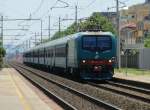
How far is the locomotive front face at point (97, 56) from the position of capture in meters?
36.3

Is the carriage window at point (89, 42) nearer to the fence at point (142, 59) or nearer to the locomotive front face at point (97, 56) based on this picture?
the locomotive front face at point (97, 56)

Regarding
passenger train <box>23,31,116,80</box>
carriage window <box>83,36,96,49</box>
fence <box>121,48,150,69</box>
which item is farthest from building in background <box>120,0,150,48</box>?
carriage window <box>83,36,96,49</box>

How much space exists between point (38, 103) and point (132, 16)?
15618 cm

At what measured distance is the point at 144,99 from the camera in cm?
2286

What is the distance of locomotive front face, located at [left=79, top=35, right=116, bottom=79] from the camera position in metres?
36.3

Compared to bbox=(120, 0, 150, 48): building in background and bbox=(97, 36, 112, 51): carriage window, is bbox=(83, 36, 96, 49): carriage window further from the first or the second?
bbox=(120, 0, 150, 48): building in background

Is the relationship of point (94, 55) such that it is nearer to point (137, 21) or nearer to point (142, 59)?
point (142, 59)

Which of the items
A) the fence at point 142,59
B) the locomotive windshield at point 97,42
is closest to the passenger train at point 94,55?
the locomotive windshield at point 97,42

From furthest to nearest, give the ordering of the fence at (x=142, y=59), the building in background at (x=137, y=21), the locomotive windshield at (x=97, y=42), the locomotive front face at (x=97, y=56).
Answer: the building in background at (x=137, y=21), the fence at (x=142, y=59), the locomotive windshield at (x=97, y=42), the locomotive front face at (x=97, y=56)

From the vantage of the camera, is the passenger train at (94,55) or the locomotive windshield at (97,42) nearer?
the passenger train at (94,55)

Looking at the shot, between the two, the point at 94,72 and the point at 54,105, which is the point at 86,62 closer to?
the point at 94,72

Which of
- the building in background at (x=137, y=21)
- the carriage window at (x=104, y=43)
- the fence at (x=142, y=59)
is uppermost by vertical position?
the building in background at (x=137, y=21)

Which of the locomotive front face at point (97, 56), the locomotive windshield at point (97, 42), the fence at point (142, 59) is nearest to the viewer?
the locomotive front face at point (97, 56)

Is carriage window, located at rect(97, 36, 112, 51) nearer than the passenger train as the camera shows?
No
